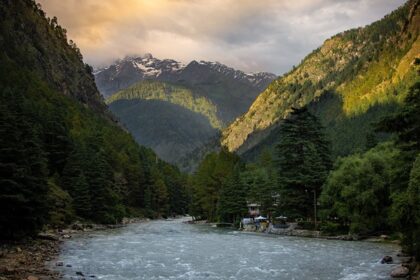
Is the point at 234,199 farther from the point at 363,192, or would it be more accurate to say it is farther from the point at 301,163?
the point at 363,192

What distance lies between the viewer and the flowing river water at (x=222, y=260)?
3334cm

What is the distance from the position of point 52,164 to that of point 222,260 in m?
65.2

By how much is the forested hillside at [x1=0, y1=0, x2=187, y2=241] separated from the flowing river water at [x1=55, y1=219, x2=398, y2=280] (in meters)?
7.52

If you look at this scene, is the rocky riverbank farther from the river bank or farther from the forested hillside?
the river bank

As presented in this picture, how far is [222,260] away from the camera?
136 feet

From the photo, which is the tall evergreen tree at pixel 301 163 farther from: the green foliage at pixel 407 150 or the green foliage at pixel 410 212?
the green foliage at pixel 410 212

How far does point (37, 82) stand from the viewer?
149 metres

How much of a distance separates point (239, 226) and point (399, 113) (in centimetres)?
6391

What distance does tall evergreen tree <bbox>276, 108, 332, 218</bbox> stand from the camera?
77312mm

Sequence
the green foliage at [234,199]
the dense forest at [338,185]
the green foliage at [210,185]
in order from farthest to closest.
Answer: the green foliage at [210,185]
the green foliage at [234,199]
the dense forest at [338,185]

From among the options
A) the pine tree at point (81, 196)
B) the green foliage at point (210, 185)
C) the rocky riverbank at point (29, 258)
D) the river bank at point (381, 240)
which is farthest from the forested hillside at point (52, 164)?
the river bank at point (381, 240)

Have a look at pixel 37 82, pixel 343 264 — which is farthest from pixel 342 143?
pixel 343 264

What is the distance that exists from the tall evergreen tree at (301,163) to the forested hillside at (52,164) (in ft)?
121

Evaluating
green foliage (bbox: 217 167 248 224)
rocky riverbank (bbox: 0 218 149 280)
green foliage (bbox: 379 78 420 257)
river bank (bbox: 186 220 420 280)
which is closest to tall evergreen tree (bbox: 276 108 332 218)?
river bank (bbox: 186 220 420 280)
